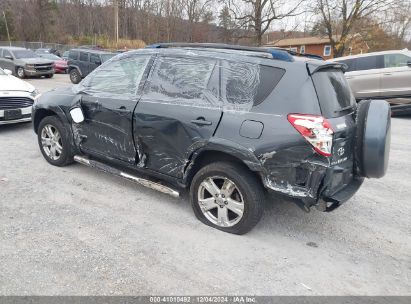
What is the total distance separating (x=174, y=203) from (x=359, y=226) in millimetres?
2055

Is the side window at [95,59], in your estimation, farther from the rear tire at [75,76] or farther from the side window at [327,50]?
the side window at [327,50]

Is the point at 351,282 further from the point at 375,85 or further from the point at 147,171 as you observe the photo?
the point at 375,85

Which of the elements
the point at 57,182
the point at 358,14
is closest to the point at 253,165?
the point at 57,182

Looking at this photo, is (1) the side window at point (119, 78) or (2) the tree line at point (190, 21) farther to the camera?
(2) the tree line at point (190, 21)

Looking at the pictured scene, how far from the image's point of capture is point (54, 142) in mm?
4746

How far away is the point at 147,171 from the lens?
3.76 meters

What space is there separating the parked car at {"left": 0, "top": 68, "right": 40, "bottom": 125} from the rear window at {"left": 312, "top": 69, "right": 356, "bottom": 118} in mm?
5856

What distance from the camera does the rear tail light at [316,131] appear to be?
2.70 meters

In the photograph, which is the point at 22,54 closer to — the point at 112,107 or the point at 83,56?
the point at 83,56

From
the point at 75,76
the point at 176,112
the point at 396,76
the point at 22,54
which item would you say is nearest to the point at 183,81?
the point at 176,112

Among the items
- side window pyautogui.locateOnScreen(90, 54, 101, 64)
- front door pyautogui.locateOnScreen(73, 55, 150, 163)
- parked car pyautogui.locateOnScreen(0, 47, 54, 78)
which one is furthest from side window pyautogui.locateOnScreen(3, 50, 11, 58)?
front door pyautogui.locateOnScreen(73, 55, 150, 163)

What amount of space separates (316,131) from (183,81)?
4.88 feet

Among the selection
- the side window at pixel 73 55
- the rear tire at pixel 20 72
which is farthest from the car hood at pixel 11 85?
the rear tire at pixel 20 72

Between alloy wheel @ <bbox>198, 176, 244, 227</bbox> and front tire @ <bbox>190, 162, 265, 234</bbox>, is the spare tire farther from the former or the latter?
alloy wheel @ <bbox>198, 176, 244, 227</bbox>
